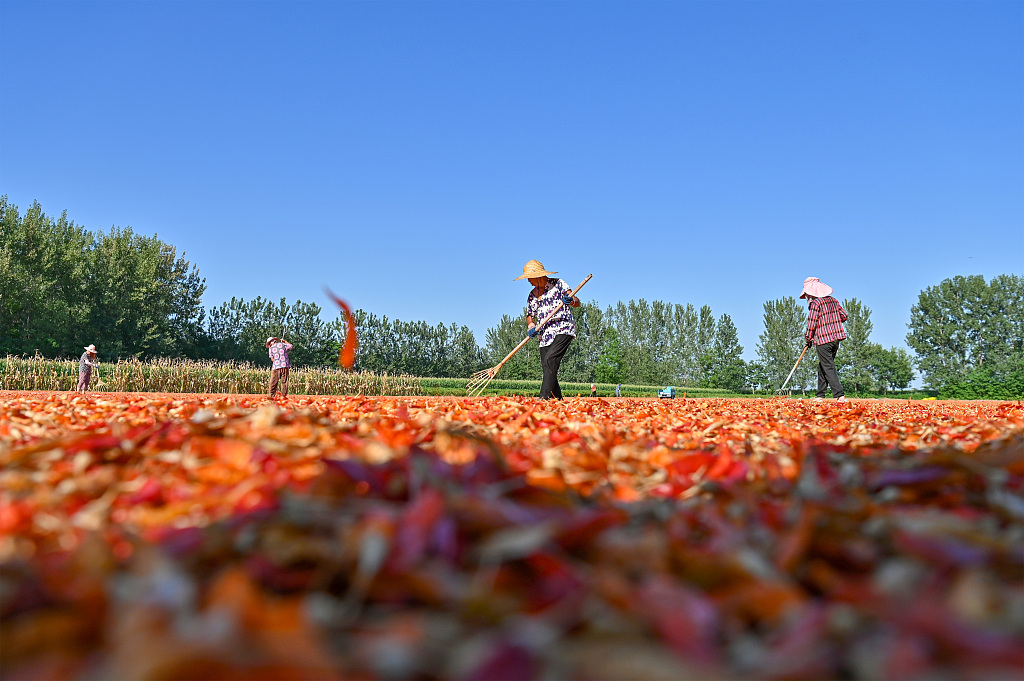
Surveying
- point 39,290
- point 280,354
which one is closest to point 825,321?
point 280,354

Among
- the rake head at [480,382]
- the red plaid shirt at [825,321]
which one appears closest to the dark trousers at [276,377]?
the rake head at [480,382]

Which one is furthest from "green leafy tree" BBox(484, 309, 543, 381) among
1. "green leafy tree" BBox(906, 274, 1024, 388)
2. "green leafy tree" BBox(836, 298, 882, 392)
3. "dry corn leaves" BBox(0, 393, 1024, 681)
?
"dry corn leaves" BBox(0, 393, 1024, 681)

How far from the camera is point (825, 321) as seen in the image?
27.6ft

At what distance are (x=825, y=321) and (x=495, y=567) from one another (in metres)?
8.66

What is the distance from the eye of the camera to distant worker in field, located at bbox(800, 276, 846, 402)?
323 inches

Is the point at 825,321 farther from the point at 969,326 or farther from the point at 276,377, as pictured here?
the point at 969,326

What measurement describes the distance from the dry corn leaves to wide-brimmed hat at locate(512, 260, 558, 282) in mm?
5458

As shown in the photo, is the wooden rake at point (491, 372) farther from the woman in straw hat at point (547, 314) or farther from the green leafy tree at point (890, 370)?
the green leafy tree at point (890, 370)

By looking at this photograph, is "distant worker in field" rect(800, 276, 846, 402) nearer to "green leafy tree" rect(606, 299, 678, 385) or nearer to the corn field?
the corn field

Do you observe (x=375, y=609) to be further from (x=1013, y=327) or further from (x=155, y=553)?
(x=1013, y=327)

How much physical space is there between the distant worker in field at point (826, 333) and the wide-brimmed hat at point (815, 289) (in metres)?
0.10

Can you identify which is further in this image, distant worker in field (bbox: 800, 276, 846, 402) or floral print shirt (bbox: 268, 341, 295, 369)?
floral print shirt (bbox: 268, 341, 295, 369)

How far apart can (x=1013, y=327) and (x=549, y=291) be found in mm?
58738

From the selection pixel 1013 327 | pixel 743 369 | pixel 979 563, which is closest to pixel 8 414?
pixel 979 563
